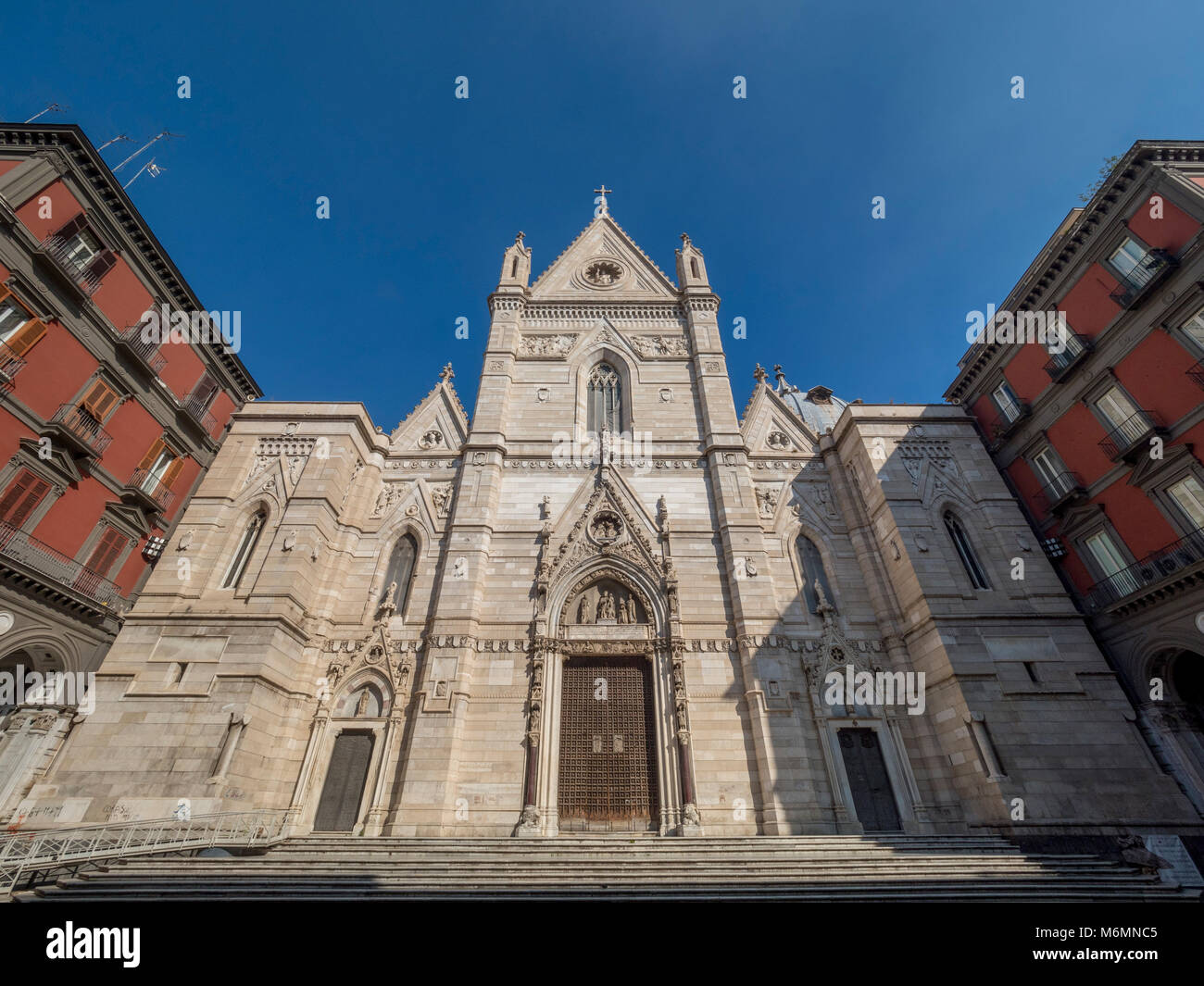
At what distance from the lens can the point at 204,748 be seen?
12.3 metres

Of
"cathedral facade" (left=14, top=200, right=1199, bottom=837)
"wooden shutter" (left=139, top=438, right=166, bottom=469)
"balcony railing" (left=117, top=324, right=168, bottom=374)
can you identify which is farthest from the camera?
"wooden shutter" (left=139, top=438, right=166, bottom=469)

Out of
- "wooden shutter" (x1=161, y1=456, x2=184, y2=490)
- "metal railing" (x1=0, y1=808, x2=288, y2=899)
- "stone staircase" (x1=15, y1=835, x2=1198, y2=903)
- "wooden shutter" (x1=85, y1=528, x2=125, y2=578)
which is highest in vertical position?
"wooden shutter" (x1=161, y1=456, x2=184, y2=490)

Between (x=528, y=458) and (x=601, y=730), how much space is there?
9.51m

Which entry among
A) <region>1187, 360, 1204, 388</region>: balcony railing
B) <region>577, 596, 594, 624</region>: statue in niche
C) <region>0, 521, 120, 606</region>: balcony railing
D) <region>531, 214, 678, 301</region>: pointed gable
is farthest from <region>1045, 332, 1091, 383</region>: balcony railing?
<region>0, 521, 120, 606</region>: balcony railing

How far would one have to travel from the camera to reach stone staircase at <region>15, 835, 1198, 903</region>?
28.1 feet

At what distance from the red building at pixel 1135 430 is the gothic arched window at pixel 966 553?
2.71 metres

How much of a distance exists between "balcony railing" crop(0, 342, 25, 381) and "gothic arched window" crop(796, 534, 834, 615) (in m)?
21.7

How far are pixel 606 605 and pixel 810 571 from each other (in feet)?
22.1

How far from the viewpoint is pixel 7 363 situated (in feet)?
42.0

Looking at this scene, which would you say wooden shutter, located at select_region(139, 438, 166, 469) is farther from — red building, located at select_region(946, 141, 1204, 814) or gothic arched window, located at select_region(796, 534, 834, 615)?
red building, located at select_region(946, 141, 1204, 814)

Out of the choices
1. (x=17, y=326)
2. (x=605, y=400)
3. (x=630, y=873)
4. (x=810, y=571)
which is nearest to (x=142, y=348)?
(x=17, y=326)

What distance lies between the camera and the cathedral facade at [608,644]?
41.4ft

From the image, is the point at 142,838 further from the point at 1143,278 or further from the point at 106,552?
the point at 1143,278
